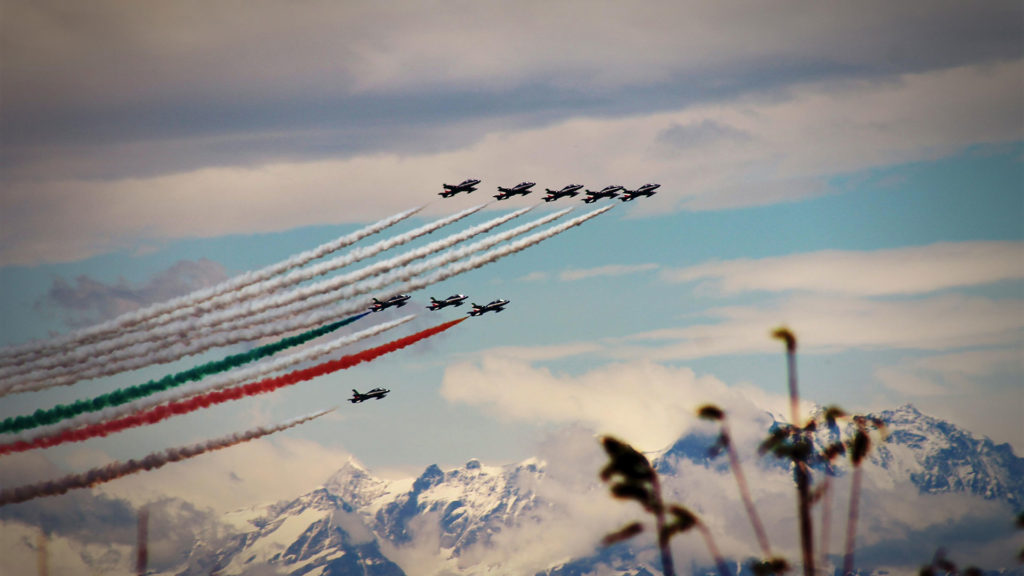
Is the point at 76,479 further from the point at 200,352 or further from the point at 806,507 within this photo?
the point at 806,507

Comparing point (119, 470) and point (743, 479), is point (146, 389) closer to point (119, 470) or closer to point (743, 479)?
point (119, 470)

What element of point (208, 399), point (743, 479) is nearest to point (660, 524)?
point (743, 479)

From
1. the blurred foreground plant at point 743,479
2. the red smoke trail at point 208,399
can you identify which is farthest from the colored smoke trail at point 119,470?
the blurred foreground plant at point 743,479

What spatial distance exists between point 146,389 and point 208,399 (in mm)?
9137

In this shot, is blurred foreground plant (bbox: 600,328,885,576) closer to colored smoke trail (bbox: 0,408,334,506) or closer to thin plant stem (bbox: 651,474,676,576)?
thin plant stem (bbox: 651,474,676,576)

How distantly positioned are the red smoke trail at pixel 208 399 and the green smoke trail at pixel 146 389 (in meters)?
2.60

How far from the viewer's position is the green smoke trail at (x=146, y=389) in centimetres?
17875

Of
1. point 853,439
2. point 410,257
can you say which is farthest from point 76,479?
point 853,439

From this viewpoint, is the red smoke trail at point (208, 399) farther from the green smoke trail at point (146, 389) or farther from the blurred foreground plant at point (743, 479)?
the blurred foreground plant at point (743, 479)

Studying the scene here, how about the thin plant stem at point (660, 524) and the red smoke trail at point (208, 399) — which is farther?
the red smoke trail at point (208, 399)

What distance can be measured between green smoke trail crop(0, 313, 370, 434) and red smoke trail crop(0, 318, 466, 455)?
2.60 metres

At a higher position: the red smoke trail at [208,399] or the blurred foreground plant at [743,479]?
the red smoke trail at [208,399]

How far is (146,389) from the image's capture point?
600 ft

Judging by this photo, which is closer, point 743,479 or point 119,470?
point 743,479
